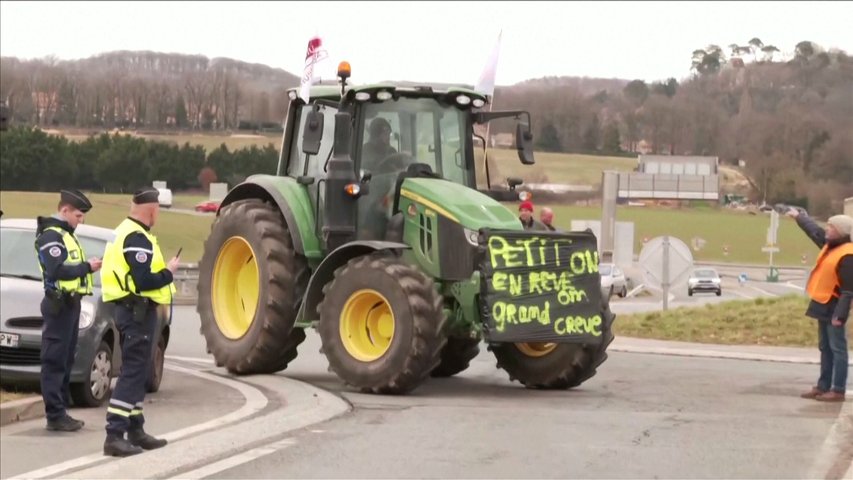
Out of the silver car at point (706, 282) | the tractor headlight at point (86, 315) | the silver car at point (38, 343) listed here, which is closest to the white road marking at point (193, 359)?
the silver car at point (38, 343)

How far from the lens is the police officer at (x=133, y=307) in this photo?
1006cm

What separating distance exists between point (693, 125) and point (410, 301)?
914cm

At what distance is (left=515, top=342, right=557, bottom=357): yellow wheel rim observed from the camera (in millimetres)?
15023

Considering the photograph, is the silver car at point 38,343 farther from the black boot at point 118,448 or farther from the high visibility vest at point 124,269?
the black boot at point 118,448

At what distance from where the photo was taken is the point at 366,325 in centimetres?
1452

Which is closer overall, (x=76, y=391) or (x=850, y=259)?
(x=76, y=391)

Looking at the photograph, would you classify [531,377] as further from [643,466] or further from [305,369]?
[643,466]

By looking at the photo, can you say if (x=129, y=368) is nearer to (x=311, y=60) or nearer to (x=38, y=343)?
(x=38, y=343)

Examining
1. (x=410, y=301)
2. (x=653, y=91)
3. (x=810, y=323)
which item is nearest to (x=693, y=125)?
(x=653, y=91)

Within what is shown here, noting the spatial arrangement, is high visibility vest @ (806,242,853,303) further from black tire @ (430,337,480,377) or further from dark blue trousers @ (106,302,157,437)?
dark blue trousers @ (106,302,157,437)

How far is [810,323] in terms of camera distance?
77.5ft

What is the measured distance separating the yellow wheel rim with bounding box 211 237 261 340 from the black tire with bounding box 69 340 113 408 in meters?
3.11

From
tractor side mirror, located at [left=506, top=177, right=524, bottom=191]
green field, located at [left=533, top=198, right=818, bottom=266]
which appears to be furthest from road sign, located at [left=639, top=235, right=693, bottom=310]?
tractor side mirror, located at [left=506, top=177, right=524, bottom=191]

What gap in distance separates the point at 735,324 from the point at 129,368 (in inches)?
639
